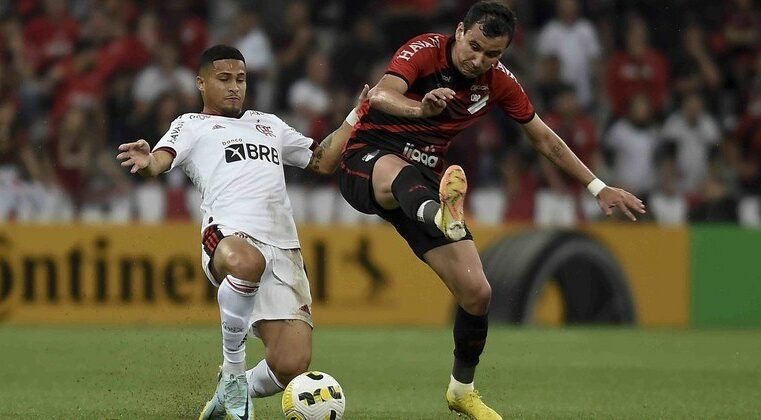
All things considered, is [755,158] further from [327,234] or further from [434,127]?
[434,127]

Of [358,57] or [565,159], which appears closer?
[565,159]

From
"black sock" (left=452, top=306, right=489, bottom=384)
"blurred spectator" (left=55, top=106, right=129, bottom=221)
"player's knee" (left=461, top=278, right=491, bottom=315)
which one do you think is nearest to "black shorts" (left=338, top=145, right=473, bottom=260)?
"player's knee" (left=461, top=278, right=491, bottom=315)

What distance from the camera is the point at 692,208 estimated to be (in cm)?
1666

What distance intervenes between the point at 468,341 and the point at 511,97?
4.85 ft

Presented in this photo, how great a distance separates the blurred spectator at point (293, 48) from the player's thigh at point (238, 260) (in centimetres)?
994

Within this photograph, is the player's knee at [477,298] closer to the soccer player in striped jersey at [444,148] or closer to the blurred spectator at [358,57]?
the soccer player in striped jersey at [444,148]

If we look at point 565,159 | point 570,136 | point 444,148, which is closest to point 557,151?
point 565,159

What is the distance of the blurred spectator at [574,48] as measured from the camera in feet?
57.6

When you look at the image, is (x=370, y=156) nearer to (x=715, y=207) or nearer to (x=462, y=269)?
(x=462, y=269)

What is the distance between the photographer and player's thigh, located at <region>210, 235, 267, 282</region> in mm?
7125

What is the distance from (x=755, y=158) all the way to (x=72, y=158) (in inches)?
326

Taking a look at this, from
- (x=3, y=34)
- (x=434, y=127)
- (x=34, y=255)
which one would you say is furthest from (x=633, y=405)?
(x=3, y=34)

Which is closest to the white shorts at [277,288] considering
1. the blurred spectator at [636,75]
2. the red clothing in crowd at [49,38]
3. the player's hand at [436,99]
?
the player's hand at [436,99]

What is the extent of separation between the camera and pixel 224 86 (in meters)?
7.74
